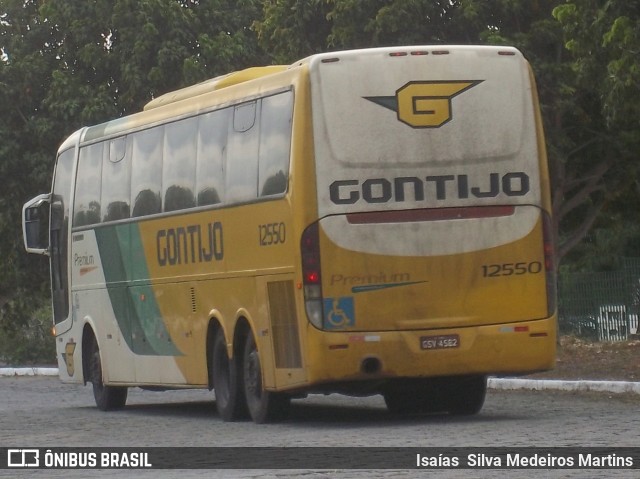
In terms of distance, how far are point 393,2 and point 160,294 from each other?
10.5 meters

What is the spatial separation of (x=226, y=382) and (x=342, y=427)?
2546 millimetres

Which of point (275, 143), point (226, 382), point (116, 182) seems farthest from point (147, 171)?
point (275, 143)

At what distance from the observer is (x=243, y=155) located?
17938 mm

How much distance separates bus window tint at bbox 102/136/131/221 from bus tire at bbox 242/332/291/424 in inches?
148

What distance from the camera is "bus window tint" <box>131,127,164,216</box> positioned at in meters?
20.2

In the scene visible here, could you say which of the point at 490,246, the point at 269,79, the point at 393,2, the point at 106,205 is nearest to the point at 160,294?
the point at 106,205

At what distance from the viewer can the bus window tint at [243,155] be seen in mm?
17656

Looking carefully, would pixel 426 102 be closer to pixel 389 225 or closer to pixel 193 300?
pixel 389 225

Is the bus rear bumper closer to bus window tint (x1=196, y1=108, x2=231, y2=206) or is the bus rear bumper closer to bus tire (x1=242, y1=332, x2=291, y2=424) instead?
bus tire (x1=242, y1=332, x2=291, y2=424)

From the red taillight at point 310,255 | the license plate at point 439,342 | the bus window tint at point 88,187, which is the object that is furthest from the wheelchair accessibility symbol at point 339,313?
the bus window tint at point 88,187

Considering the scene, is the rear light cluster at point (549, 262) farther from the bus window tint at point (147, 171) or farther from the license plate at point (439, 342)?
the bus window tint at point (147, 171)

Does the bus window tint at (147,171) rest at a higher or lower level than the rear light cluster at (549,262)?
higher

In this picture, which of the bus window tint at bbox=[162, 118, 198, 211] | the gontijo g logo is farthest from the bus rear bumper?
the bus window tint at bbox=[162, 118, 198, 211]

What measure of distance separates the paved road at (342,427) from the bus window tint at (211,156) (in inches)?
94.3
